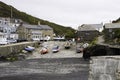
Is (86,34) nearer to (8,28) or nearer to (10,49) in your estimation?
(8,28)

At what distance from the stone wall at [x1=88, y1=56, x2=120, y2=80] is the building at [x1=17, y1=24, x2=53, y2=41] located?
12618cm

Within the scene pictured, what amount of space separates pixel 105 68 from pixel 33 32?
426ft

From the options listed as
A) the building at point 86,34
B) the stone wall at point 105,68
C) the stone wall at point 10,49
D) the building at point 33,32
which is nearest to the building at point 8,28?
the building at point 33,32

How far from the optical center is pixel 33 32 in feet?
460

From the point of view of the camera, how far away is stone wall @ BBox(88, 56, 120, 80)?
35.9ft

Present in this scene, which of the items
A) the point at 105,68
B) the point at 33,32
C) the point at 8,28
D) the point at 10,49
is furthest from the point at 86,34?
the point at 105,68

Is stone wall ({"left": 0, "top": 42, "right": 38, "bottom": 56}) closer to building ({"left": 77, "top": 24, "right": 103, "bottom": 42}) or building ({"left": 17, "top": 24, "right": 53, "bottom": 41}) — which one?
building ({"left": 77, "top": 24, "right": 103, "bottom": 42})

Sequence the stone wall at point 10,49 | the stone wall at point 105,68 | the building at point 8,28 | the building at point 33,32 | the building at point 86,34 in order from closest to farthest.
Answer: the stone wall at point 105,68, the stone wall at point 10,49, the building at point 86,34, the building at point 8,28, the building at point 33,32

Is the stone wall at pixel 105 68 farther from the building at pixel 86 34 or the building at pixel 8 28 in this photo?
the building at pixel 8 28

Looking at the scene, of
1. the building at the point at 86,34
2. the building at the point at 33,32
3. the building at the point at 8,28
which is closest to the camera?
the building at the point at 86,34

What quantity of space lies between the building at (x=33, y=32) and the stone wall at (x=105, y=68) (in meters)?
126

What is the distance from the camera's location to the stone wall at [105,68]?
10.9m

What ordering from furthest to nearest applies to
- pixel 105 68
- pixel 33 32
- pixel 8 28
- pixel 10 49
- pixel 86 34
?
pixel 8 28 → pixel 33 32 → pixel 86 34 → pixel 10 49 → pixel 105 68

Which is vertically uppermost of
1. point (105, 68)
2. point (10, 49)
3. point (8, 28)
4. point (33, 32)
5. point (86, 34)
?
point (8, 28)
